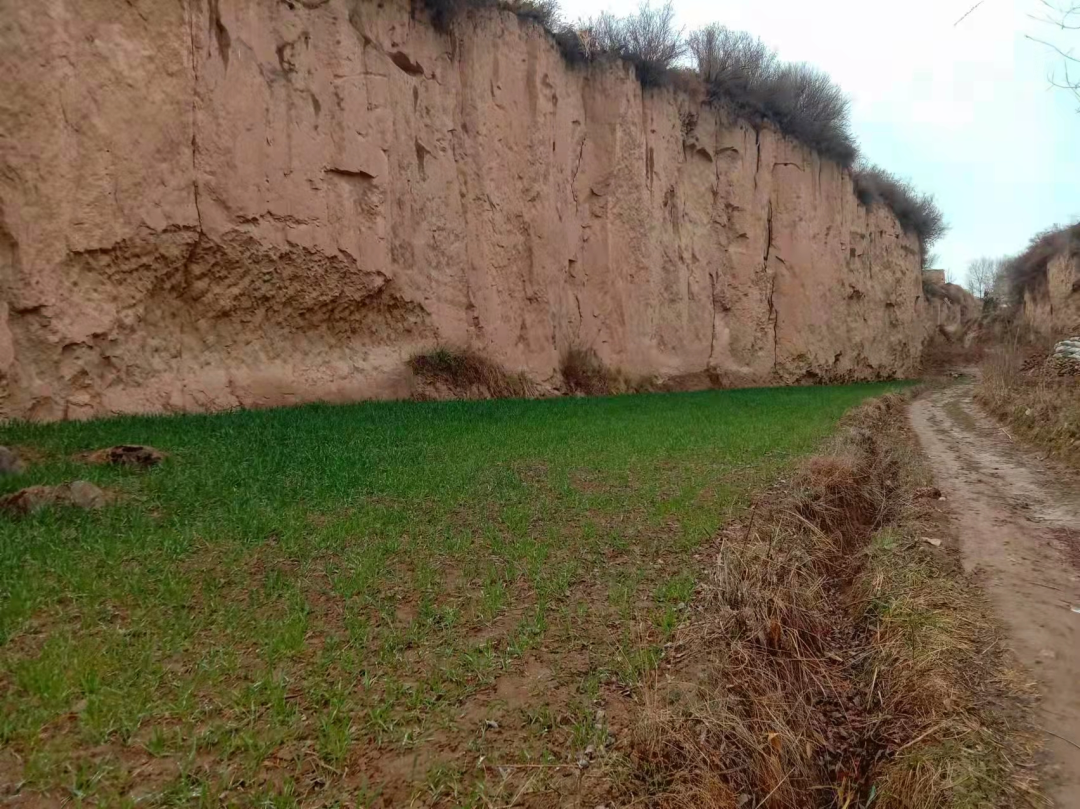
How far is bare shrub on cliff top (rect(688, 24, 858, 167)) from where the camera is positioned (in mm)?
22891

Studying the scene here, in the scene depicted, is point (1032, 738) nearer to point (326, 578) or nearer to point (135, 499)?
point (326, 578)

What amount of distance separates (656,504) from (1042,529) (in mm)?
3318

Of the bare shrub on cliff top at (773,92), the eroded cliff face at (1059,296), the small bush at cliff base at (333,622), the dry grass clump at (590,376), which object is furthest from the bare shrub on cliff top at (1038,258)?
the small bush at cliff base at (333,622)

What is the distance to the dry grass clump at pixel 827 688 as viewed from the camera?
2674 millimetres

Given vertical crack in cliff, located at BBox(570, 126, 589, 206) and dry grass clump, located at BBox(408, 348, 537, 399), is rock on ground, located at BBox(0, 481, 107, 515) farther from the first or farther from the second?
vertical crack in cliff, located at BBox(570, 126, 589, 206)

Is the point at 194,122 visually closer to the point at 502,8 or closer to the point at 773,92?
the point at 502,8

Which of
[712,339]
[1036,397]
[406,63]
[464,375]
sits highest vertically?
[406,63]

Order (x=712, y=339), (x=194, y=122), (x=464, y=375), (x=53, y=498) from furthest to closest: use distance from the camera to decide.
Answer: (x=712, y=339), (x=464, y=375), (x=194, y=122), (x=53, y=498)

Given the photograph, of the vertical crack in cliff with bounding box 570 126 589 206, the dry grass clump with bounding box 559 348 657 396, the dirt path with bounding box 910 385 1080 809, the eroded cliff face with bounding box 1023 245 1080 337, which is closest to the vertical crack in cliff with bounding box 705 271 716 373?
the dry grass clump with bounding box 559 348 657 396

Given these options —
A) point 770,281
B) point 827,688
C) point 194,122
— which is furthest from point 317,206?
point 770,281

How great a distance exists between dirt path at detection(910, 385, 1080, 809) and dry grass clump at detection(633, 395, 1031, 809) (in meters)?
0.17

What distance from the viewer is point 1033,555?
5230mm

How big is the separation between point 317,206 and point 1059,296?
34130 mm

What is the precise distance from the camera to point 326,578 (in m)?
4.03
